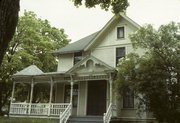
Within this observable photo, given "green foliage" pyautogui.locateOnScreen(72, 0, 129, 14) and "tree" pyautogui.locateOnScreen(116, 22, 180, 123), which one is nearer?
"green foliage" pyautogui.locateOnScreen(72, 0, 129, 14)

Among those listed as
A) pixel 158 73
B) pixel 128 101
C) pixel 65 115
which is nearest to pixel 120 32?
pixel 128 101

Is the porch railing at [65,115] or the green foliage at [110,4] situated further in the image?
the porch railing at [65,115]

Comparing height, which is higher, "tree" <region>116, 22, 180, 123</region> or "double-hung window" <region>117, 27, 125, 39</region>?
"double-hung window" <region>117, 27, 125, 39</region>

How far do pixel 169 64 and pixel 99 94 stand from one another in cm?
717

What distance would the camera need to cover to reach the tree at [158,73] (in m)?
12.5

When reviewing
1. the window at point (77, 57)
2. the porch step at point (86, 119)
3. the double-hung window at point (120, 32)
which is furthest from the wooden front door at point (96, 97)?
the double-hung window at point (120, 32)

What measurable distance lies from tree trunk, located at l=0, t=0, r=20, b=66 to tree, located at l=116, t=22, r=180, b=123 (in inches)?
415

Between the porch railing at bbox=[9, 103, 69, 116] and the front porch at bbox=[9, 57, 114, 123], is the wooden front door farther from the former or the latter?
the porch railing at bbox=[9, 103, 69, 116]

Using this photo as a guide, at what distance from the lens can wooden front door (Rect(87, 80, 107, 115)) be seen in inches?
721

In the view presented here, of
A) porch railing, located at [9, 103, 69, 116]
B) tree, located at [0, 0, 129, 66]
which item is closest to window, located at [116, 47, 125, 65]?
porch railing, located at [9, 103, 69, 116]

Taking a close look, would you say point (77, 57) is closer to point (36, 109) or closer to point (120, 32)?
point (120, 32)

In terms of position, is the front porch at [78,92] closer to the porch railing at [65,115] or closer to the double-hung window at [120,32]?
the porch railing at [65,115]

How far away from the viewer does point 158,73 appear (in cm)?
1261

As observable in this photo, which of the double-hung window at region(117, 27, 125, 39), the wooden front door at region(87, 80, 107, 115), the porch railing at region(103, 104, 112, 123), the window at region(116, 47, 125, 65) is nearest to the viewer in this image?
the porch railing at region(103, 104, 112, 123)
